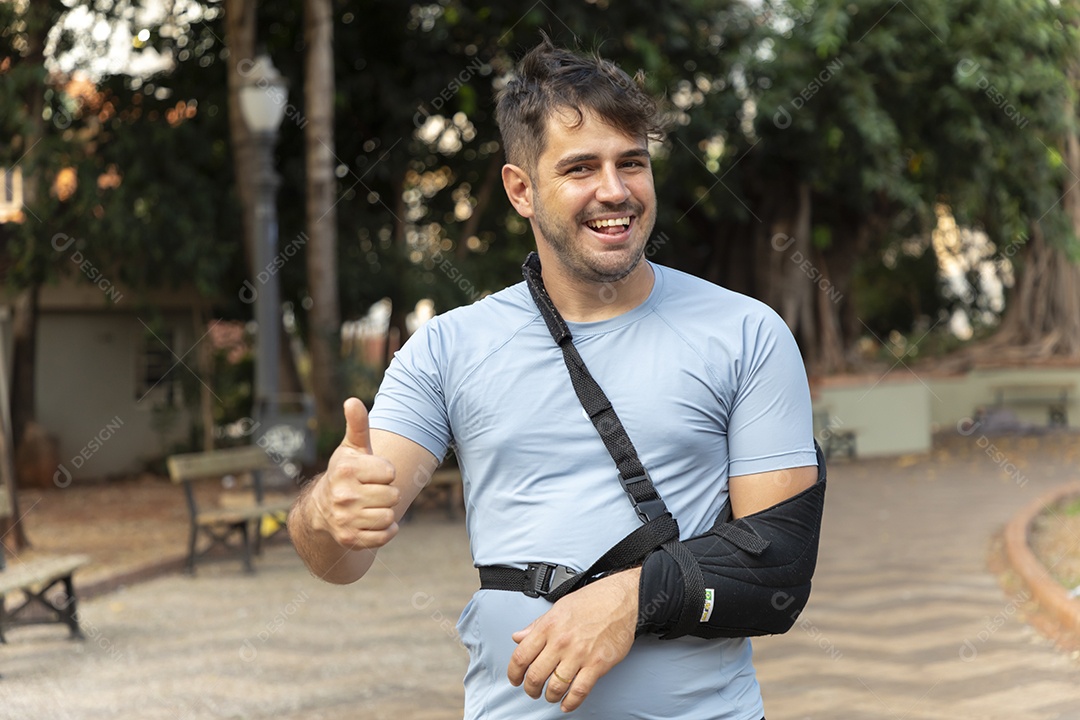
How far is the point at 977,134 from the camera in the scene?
16500 mm

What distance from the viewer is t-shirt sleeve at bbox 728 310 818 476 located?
2.14m

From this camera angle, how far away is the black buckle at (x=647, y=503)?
2088 mm

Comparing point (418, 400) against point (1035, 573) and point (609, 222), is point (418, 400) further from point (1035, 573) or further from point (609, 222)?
point (1035, 573)

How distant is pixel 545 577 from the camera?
2.12 metres

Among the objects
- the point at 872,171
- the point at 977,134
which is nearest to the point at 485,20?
the point at 872,171

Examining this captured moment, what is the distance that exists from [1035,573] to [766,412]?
717 cm

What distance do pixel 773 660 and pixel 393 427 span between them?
5.11m

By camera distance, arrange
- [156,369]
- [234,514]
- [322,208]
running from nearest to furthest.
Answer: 1. [234,514]
2. [322,208]
3. [156,369]

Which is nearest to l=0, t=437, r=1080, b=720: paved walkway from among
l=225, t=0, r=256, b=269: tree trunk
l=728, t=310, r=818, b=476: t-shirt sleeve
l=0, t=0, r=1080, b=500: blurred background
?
l=0, t=0, r=1080, b=500: blurred background

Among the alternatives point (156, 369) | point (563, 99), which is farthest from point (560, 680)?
point (156, 369)

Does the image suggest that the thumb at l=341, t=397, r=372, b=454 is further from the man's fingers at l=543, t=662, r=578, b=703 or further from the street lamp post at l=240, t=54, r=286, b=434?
the street lamp post at l=240, t=54, r=286, b=434

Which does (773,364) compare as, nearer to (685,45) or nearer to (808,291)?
(685,45)

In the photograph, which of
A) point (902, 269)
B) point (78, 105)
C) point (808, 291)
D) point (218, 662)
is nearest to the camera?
point (218, 662)

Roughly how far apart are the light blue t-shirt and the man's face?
0.10m
